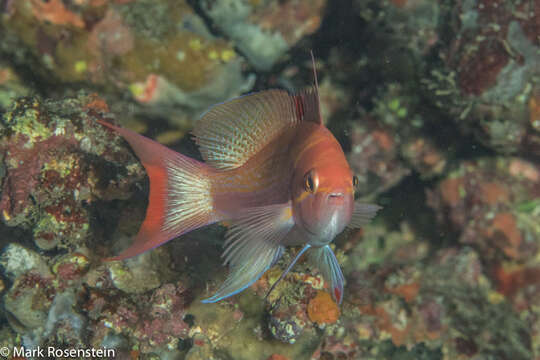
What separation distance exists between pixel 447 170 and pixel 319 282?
96.7 inches

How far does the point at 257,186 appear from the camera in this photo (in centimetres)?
248

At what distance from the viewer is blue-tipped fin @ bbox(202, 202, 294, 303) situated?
2.14 metres

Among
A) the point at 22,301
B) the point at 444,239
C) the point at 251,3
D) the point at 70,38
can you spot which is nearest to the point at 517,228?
the point at 444,239

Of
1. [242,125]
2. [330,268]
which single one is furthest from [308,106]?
[330,268]

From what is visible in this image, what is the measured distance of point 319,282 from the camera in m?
3.33

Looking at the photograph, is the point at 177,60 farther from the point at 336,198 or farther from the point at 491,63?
the point at 491,63

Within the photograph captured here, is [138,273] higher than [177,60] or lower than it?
lower

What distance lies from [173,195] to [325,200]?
1208mm

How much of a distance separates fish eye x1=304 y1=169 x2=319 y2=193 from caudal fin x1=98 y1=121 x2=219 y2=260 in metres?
0.89

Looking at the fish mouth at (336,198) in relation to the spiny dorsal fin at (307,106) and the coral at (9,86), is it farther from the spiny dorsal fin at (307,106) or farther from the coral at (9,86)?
the coral at (9,86)

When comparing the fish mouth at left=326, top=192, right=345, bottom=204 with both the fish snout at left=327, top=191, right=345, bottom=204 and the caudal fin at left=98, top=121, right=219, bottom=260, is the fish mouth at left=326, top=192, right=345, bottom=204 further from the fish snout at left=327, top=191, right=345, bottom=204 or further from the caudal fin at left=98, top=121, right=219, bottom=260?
the caudal fin at left=98, top=121, right=219, bottom=260

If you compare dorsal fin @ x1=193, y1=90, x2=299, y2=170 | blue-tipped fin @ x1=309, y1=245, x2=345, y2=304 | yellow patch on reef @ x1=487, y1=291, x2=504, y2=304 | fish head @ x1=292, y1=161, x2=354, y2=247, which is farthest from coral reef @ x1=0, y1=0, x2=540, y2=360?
fish head @ x1=292, y1=161, x2=354, y2=247

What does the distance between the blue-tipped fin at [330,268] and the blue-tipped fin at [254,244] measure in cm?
36

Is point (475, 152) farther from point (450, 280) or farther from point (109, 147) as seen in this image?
point (109, 147)
